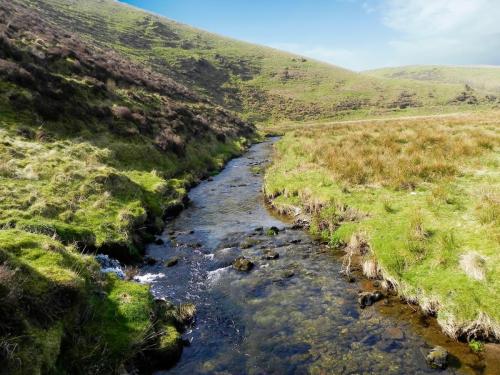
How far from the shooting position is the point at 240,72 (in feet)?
464

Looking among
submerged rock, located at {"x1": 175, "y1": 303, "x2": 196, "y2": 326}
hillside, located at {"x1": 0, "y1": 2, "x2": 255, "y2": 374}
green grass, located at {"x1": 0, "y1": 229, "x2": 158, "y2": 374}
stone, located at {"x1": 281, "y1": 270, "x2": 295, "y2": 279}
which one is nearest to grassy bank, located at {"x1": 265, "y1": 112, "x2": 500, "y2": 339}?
stone, located at {"x1": 281, "y1": 270, "x2": 295, "y2": 279}

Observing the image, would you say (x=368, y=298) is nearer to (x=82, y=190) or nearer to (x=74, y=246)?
(x=74, y=246)

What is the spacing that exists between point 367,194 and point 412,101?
133181 millimetres

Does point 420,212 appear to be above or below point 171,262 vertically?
above

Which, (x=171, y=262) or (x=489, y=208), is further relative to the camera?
(x=171, y=262)

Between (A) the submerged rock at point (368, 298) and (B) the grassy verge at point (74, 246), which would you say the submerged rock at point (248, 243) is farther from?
(A) the submerged rock at point (368, 298)

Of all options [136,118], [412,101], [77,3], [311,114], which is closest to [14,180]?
[136,118]

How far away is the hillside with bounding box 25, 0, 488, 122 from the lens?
111 metres

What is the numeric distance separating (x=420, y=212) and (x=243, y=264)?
303 inches

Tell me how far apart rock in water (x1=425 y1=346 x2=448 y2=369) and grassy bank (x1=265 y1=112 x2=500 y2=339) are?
0.91 metres

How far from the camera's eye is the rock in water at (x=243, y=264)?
15.4 meters

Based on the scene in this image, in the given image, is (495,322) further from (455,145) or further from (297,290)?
(455,145)

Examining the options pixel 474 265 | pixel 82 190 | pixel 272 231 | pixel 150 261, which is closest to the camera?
pixel 474 265

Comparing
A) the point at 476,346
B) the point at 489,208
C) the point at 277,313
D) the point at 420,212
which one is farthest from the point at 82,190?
the point at 489,208
